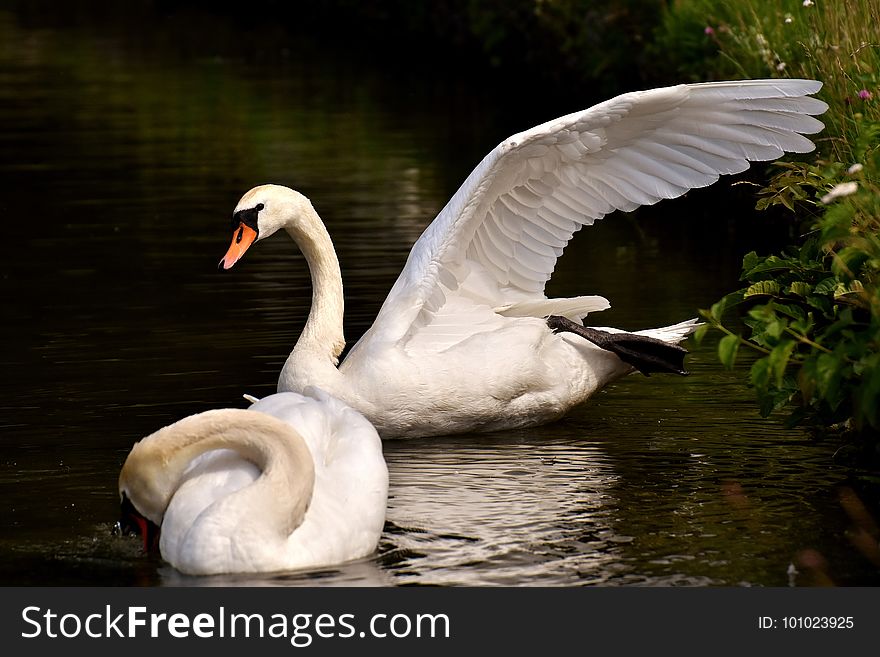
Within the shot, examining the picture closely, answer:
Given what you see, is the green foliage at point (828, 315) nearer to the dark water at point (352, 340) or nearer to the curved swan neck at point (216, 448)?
the dark water at point (352, 340)

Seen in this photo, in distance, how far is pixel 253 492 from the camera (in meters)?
6.03

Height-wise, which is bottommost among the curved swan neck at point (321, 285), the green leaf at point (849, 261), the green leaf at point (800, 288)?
the curved swan neck at point (321, 285)

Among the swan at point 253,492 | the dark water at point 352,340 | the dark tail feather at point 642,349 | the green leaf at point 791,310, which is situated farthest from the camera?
the dark tail feather at point 642,349

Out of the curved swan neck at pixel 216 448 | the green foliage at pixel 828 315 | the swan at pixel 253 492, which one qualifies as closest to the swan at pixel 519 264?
the green foliage at pixel 828 315

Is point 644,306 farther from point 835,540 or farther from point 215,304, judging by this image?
point 835,540

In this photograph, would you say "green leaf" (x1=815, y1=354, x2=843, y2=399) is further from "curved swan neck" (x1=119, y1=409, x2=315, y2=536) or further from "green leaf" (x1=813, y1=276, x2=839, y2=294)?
"curved swan neck" (x1=119, y1=409, x2=315, y2=536)

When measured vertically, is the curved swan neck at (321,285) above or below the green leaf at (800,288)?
below

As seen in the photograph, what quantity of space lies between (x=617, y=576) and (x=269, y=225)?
3.25 meters

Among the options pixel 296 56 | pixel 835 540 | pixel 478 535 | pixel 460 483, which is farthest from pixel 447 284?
pixel 296 56

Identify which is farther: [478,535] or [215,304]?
[215,304]

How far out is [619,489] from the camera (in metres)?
7.17

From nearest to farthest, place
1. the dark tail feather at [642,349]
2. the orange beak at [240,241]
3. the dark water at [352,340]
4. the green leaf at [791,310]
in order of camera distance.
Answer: the dark water at [352,340] → the green leaf at [791,310] → the orange beak at [240,241] → the dark tail feather at [642,349]

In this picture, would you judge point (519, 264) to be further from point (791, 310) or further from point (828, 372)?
point (828, 372)

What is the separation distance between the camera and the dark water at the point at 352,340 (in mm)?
6332
